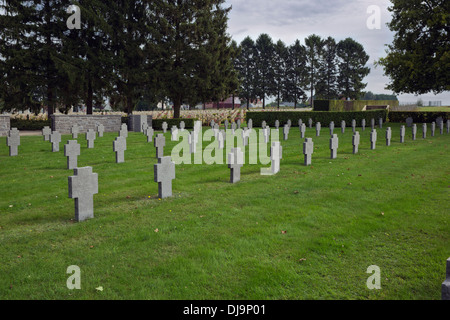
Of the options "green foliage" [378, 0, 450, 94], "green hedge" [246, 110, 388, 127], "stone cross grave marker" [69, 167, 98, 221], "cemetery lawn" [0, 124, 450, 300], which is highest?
"green foliage" [378, 0, 450, 94]

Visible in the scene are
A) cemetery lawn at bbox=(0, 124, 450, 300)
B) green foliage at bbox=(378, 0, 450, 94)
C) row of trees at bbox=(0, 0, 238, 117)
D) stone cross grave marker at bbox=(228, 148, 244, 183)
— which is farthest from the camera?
row of trees at bbox=(0, 0, 238, 117)

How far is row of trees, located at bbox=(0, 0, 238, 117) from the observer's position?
28.2 m

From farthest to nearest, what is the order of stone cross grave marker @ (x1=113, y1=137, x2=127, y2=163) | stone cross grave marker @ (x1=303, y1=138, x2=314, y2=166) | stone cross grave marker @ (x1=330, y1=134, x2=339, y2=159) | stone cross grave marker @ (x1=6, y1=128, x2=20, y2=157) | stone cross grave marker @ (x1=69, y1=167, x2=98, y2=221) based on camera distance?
stone cross grave marker @ (x1=6, y1=128, x2=20, y2=157)
stone cross grave marker @ (x1=330, y1=134, x2=339, y2=159)
stone cross grave marker @ (x1=113, y1=137, x2=127, y2=163)
stone cross grave marker @ (x1=303, y1=138, x2=314, y2=166)
stone cross grave marker @ (x1=69, y1=167, x2=98, y2=221)

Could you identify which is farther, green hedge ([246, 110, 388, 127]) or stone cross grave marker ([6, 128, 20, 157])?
green hedge ([246, 110, 388, 127])

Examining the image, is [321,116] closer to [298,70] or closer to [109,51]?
[109,51]

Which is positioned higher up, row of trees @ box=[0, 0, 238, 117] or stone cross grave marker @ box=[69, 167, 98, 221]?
row of trees @ box=[0, 0, 238, 117]

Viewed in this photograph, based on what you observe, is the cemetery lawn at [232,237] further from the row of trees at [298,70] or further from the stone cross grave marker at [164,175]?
the row of trees at [298,70]

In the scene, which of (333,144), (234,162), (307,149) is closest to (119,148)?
(234,162)

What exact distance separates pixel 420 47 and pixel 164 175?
26113mm

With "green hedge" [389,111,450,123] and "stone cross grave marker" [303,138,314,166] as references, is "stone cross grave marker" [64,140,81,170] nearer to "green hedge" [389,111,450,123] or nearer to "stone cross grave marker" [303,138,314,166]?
"stone cross grave marker" [303,138,314,166]

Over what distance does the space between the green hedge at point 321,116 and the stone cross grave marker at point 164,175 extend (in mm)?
23221

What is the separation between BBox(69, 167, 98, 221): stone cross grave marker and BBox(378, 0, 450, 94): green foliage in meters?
25.3

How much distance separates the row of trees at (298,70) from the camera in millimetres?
66188

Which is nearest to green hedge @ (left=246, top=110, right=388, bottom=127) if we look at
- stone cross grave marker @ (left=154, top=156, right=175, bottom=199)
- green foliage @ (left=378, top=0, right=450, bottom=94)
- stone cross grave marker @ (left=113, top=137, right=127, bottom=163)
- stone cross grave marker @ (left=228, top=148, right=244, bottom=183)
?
green foliage @ (left=378, top=0, right=450, bottom=94)
